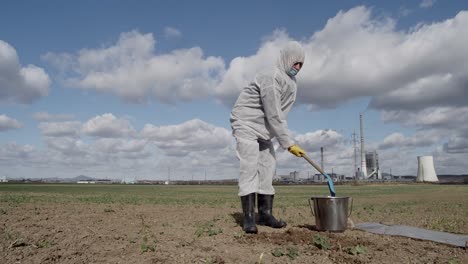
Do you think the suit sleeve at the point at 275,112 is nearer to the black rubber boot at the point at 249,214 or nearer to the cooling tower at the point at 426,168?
the black rubber boot at the point at 249,214

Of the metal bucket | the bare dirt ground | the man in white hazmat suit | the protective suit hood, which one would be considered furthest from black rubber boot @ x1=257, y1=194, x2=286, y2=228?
the protective suit hood

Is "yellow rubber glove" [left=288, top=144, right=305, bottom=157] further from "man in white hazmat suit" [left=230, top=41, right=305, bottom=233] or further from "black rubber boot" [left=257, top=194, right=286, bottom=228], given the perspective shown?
"black rubber boot" [left=257, top=194, right=286, bottom=228]

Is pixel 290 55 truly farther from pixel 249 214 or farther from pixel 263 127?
pixel 249 214

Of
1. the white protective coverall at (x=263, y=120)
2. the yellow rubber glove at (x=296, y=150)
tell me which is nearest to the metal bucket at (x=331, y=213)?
the yellow rubber glove at (x=296, y=150)

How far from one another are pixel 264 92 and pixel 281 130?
23.4 inches

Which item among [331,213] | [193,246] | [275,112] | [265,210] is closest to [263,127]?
[275,112]

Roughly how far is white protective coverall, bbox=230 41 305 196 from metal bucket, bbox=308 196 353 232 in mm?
874

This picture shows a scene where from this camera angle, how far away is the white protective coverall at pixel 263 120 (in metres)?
5.38

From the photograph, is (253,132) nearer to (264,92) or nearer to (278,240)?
(264,92)

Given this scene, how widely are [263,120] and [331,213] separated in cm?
162

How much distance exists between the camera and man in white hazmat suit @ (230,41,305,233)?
17.6 ft

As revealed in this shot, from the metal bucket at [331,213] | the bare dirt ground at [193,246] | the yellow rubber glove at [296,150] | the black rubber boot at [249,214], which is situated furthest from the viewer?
the yellow rubber glove at [296,150]

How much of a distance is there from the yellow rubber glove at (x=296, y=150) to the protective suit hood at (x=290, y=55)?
1174 mm

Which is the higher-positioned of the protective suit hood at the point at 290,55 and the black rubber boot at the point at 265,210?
the protective suit hood at the point at 290,55
